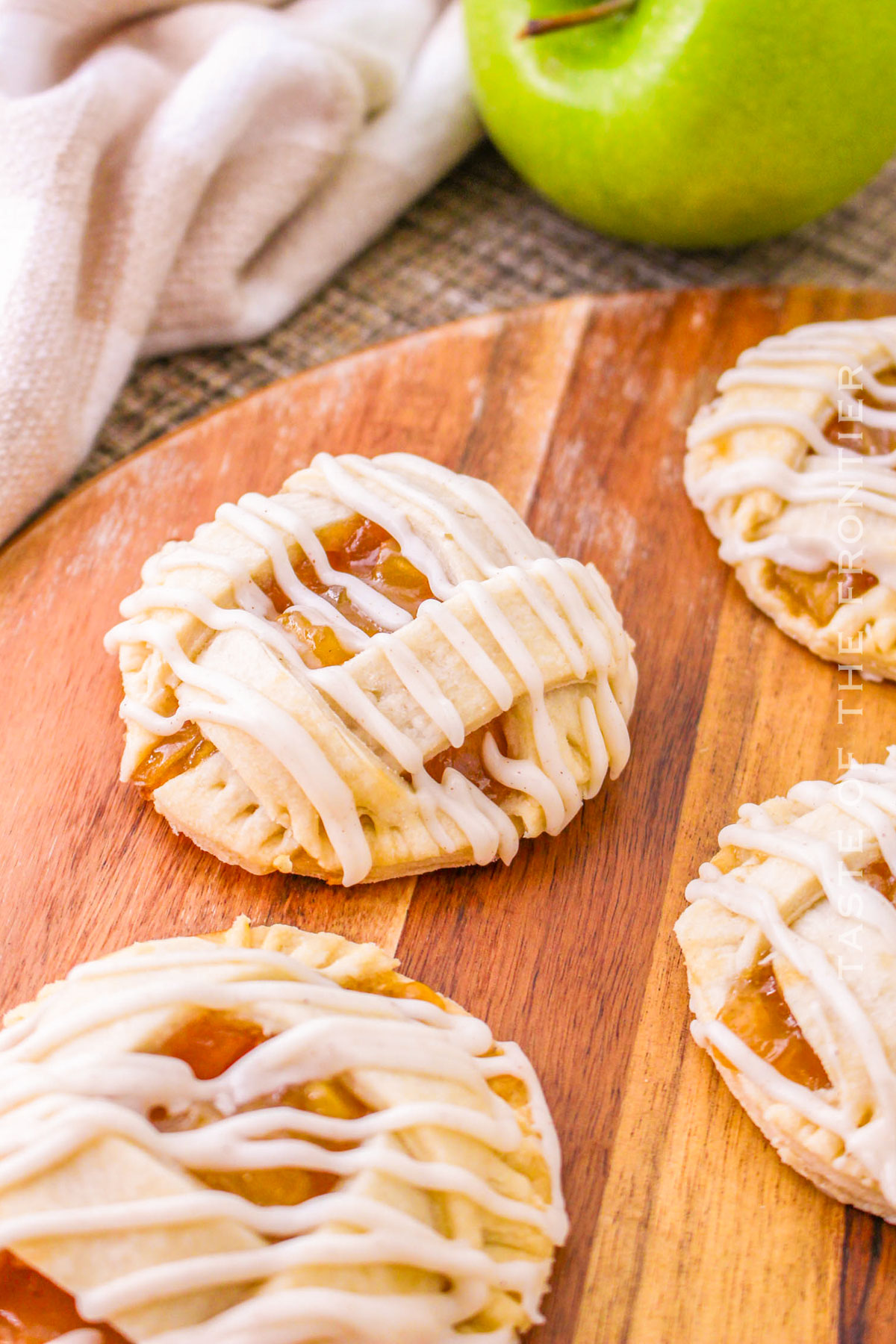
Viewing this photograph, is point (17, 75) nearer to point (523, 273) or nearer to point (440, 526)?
point (523, 273)

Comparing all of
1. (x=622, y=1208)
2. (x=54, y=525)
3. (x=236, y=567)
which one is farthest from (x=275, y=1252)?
(x=54, y=525)

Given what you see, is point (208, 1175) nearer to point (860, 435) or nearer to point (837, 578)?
point (837, 578)

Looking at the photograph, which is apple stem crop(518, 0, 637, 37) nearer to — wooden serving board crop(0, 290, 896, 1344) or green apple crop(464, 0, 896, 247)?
green apple crop(464, 0, 896, 247)

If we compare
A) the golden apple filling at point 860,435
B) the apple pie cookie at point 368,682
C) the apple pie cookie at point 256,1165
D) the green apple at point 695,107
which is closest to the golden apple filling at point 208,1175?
the apple pie cookie at point 256,1165

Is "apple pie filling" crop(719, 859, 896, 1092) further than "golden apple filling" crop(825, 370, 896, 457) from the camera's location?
No

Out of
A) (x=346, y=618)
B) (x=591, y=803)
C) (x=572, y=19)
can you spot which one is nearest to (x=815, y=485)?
(x=591, y=803)

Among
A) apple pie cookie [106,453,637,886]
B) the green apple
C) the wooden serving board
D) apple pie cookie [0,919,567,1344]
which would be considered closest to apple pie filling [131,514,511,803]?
apple pie cookie [106,453,637,886]

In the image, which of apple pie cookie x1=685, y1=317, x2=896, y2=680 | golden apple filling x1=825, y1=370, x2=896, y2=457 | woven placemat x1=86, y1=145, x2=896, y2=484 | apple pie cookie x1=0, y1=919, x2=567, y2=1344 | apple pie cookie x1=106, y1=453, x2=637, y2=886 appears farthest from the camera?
woven placemat x1=86, y1=145, x2=896, y2=484

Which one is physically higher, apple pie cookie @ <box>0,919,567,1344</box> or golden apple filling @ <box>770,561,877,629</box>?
apple pie cookie @ <box>0,919,567,1344</box>
